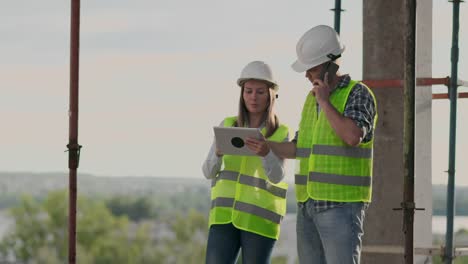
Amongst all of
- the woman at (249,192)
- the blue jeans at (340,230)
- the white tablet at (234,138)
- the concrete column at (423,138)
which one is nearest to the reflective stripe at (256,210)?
the woman at (249,192)

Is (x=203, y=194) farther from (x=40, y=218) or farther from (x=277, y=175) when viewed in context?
(x=277, y=175)

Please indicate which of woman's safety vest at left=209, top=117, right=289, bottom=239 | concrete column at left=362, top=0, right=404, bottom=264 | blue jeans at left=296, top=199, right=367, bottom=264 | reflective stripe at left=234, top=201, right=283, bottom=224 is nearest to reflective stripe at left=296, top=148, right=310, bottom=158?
blue jeans at left=296, top=199, right=367, bottom=264

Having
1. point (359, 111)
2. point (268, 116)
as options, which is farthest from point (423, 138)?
point (359, 111)

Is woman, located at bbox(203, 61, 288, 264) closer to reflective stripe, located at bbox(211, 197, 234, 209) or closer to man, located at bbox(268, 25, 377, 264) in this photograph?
reflective stripe, located at bbox(211, 197, 234, 209)

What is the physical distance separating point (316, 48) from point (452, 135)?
456 centimetres

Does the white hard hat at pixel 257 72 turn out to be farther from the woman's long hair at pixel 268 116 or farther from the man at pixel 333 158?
the man at pixel 333 158

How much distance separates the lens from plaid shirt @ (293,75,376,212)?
7.12 m

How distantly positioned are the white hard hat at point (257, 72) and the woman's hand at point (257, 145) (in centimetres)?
62

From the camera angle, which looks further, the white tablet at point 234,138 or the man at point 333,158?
the white tablet at point 234,138

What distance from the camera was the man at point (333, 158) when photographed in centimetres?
716

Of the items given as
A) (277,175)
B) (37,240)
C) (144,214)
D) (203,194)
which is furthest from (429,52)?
(203,194)

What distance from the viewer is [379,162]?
963 centimetres

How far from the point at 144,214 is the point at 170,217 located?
3.36 metres

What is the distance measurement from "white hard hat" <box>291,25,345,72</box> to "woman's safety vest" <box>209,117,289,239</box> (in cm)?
94
